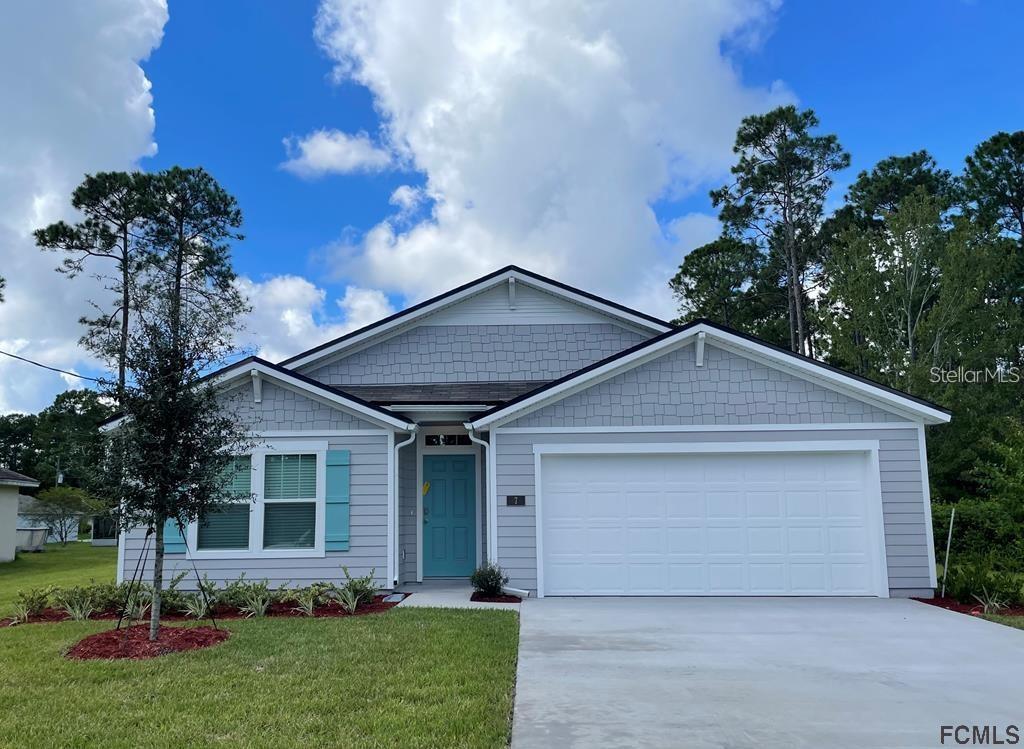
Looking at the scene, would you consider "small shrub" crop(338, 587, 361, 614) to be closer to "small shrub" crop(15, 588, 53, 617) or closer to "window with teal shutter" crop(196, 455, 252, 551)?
"window with teal shutter" crop(196, 455, 252, 551)

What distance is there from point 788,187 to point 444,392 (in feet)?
70.3

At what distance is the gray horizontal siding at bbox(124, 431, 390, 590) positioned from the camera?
1049cm

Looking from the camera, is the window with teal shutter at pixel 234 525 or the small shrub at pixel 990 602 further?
the window with teal shutter at pixel 234 525

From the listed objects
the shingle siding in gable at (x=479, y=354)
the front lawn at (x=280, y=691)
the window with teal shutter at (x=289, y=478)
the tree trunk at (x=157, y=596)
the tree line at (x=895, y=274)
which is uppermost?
the tree line at (x=895, y=274)

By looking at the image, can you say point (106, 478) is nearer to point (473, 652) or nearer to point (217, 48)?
point (473, 652)

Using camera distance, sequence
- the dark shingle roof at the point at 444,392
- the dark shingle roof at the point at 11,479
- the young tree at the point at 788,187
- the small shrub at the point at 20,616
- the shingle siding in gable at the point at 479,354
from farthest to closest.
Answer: the young tree at the point at 788,187, the dark shingle roof at the point at 11,479, the shingle siding in gable at the point at 479,354, the dark shingle roof at the point at 444,392, the small shrub at the point at 20,616

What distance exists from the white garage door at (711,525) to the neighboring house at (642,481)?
21 millimetres

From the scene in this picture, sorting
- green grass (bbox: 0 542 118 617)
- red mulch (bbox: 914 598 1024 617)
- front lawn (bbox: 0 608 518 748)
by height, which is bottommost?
green grass (bbox: 0 542 118 617)

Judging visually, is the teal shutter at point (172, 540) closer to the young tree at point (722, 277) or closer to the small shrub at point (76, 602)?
the small shrub at point (76, 602)

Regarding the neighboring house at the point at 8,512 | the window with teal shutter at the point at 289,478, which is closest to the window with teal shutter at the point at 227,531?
the window with teal shutter at the point at 289,478

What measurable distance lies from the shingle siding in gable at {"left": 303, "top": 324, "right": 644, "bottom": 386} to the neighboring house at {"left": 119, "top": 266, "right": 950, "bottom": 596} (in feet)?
8.98

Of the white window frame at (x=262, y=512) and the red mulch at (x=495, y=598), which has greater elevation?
the white window frame at (x=262, y=512)

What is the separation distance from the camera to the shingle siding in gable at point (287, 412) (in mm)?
10789

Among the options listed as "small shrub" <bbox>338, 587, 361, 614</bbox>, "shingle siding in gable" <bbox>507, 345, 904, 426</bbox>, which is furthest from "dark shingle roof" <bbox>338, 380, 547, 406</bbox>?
"small shrub" <bbox>338, 587, 361, 614</bbox>
